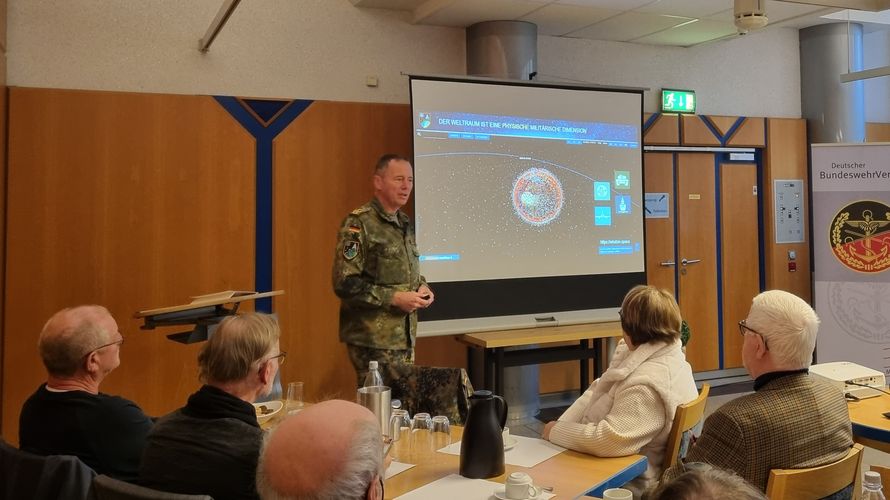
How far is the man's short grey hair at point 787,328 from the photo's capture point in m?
2.00

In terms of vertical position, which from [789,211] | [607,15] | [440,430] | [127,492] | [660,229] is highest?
[607,15]

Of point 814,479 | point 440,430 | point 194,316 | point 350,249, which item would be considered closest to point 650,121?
point 350,249

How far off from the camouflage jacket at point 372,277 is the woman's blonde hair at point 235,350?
1.61 metres

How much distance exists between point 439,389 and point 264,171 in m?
2.56

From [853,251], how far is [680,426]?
387 cm

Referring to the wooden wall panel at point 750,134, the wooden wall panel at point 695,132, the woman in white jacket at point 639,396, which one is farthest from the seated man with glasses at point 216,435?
the wooden wall panel at point 750,134

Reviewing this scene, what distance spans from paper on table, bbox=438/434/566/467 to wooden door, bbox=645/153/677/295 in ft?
12.7

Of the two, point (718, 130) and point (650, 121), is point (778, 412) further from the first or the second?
point (718, 130)

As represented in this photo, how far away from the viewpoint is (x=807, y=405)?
195 cm

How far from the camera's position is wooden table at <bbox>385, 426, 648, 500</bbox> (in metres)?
1.86

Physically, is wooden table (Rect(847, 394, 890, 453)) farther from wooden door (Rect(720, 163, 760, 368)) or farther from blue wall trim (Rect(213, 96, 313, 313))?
wooden door (Rect(720, 163, 760, 368))

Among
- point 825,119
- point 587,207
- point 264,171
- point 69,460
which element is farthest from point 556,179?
point 69,460

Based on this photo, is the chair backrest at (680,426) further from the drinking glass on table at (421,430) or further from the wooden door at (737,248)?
the wooden door at (737,248)

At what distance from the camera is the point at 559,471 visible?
1.99 m
